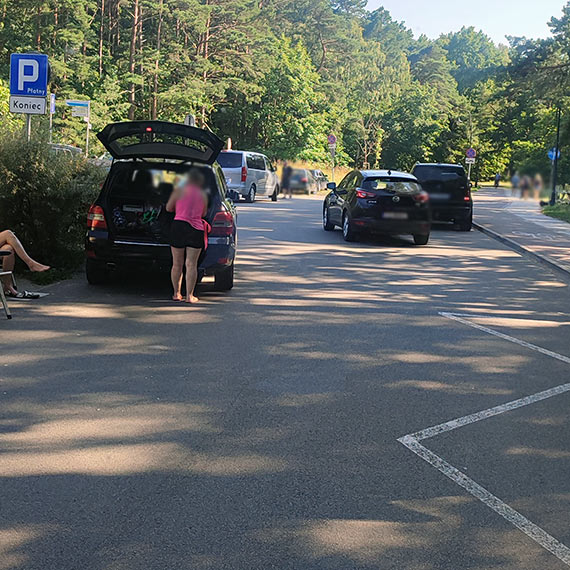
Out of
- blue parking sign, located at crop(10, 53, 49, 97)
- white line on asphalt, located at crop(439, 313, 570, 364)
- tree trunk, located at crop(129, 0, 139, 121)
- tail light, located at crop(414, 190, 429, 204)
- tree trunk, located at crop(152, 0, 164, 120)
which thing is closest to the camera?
white line on asphalt, located at crop(439, 313, 570, 364)

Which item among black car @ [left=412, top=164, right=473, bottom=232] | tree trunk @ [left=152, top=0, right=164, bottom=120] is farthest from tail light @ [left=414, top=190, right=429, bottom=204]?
tree trunk @ [left=152, top=0, right=164, bottom=120]

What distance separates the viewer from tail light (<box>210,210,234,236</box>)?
10688mm

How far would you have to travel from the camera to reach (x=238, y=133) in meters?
65.2

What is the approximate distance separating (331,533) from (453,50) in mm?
186518

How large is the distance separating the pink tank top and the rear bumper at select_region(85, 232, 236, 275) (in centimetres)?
52

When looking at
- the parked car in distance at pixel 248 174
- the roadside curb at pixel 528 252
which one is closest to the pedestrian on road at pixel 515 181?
the roadside curb at pixel 528 252

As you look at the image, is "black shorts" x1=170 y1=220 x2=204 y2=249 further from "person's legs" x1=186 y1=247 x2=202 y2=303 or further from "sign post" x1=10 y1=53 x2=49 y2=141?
"sign post" x1=10 y1=53 x2=49 y2=141

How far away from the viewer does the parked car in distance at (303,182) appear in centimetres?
4141

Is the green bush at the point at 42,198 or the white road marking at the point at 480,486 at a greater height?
the green bush at the point at 42,198

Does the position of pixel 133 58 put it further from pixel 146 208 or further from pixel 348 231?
pixel 146 208

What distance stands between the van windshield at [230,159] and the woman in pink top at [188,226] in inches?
857

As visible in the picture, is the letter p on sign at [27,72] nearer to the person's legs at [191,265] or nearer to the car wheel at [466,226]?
the person's legs at [191,265]

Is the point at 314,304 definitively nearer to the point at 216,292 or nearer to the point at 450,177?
the point at 216,292

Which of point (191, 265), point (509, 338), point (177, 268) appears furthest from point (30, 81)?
point (509, 338)
